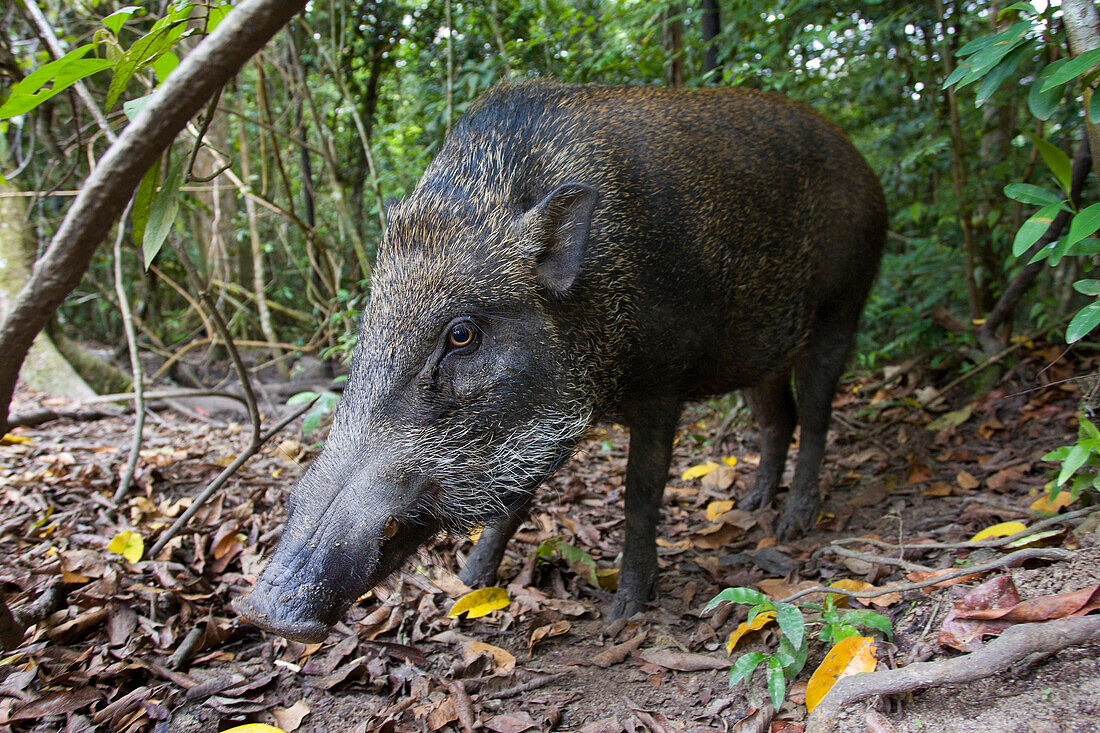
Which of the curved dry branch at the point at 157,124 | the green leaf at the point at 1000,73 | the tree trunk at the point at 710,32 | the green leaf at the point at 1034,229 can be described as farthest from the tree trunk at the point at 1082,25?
the tree trunk at the point at 710,32

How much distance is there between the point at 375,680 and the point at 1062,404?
442cm

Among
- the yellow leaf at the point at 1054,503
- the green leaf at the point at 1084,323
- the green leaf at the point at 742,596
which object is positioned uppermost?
the green leaf at the point at 1084,323

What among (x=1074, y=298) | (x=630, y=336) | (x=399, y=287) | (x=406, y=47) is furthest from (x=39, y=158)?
(x=1074, y=298)

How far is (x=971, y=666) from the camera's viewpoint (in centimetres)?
182

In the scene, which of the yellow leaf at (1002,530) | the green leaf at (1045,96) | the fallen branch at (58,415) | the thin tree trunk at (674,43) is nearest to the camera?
the green leaf at (1045,96)

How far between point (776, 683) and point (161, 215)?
2.21m

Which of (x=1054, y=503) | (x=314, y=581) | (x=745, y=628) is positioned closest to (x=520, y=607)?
(x=745, y=628)

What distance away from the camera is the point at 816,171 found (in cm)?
397

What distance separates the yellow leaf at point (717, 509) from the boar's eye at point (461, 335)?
7.78ft

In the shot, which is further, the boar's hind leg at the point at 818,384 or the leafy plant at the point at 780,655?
the boar's hind leg at the point at 818,384

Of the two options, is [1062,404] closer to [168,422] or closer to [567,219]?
[567,219]

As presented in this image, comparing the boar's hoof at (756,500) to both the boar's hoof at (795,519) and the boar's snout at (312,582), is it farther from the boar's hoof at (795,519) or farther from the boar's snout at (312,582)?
the boar's snout at (312,582)

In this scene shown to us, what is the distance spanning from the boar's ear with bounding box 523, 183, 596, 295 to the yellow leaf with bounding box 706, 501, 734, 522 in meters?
2.24

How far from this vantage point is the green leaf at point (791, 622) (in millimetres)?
2236
